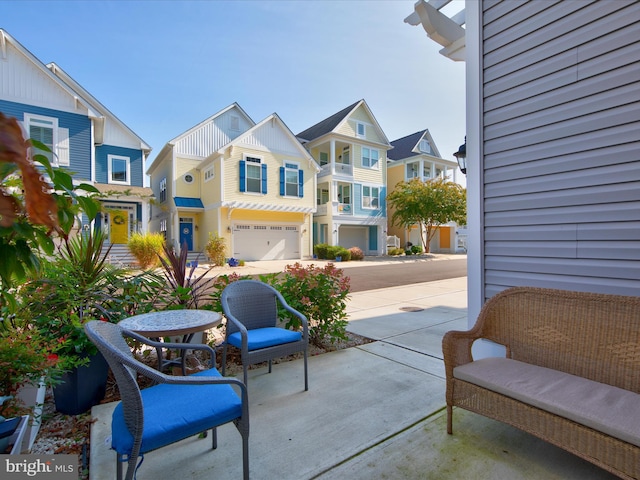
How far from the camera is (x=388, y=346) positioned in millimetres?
3963

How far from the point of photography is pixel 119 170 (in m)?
14.9

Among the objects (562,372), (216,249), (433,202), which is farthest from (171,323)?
(433,202)

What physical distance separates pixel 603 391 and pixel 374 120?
21.5 meters

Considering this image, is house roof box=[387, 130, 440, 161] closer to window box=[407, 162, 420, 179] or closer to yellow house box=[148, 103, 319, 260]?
window box=[407, 162, 420, 179]

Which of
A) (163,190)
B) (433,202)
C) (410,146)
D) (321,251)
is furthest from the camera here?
(410,146)

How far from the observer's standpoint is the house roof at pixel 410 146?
25.1 m

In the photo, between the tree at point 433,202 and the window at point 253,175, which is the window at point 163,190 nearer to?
the window at point 253,175

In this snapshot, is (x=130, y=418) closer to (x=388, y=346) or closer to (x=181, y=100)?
(x=388, y=346)

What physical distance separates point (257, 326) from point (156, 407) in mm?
1572

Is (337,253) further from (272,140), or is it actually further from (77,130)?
(77,130)

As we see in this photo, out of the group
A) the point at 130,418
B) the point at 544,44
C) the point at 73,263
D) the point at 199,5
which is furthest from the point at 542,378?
the point at 199,5

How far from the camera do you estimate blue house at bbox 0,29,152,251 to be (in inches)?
457

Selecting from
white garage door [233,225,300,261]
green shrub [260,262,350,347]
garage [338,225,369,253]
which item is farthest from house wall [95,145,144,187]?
green shrub [260,262,350,347]

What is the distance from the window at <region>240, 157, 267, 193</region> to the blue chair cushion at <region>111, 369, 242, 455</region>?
587 inches
